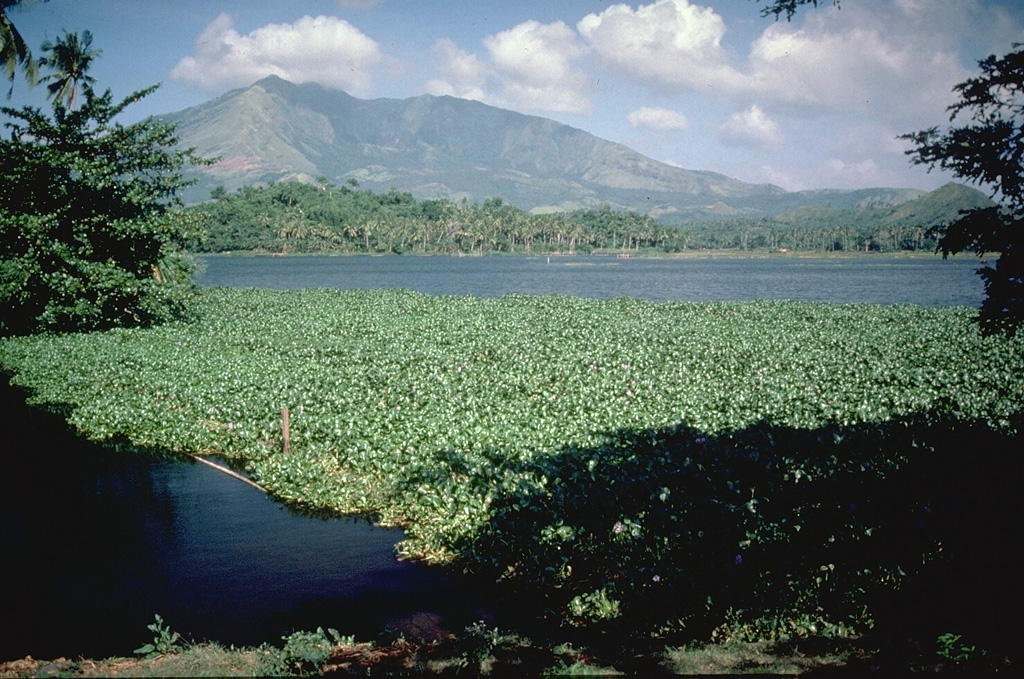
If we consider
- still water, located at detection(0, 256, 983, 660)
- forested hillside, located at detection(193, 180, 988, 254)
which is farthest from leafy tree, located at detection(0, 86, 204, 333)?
forested hillside, located at detection(193, 180, 988, 254)

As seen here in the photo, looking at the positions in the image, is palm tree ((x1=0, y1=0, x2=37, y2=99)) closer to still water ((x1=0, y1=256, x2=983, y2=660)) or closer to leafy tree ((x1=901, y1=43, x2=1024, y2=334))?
still water ((x1=0, y1=256, x2=983, y2=660))

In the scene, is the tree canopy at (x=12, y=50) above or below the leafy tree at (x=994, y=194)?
above

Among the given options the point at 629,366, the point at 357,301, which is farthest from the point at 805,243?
the point at 629,366

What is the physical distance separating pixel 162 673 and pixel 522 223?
559ft

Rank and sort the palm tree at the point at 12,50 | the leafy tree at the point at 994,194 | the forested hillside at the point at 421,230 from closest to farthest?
1. the leafy tree at the point at 994,194
2. the palm tree at the point at 12,50
3. the forested hillside at the point at 421,230

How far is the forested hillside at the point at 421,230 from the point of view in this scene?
14550cm

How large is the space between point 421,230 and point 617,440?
15053cm

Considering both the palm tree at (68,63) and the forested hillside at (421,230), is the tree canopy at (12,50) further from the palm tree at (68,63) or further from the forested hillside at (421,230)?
the forested hillside at (421,230)

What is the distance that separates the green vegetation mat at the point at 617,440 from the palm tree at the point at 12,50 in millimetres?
9910

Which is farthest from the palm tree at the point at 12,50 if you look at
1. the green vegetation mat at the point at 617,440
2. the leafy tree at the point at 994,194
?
the leafy tree at the point at 994,194

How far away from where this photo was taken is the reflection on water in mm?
8164

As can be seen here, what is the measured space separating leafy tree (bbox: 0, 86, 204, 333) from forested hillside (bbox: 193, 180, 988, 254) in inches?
4456

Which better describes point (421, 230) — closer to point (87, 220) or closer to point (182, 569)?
point (87, 220)

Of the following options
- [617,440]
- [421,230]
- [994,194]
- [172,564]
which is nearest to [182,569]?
[172,564]
